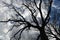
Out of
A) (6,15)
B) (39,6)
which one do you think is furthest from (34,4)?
(6,15)

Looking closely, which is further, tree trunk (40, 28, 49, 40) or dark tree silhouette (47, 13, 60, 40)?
dark tree silhouette (47, 13, 60, 40)

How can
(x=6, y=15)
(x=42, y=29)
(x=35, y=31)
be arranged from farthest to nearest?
(x=6, y=15)
(x=35, y=31)
(x=42, y=29)

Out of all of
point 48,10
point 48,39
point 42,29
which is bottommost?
point 48,39

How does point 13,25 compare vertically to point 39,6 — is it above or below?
below

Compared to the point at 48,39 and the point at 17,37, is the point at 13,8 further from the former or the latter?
the point at 48,39

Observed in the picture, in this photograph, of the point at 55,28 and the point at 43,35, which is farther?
the point at 55,28

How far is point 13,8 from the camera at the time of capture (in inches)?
518

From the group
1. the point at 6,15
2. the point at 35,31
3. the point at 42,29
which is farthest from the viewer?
the point at 6,15

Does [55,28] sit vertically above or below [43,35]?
above

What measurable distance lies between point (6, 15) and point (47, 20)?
10.3 ft

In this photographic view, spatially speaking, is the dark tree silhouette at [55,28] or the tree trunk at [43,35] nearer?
the tree trunk at [43,35]

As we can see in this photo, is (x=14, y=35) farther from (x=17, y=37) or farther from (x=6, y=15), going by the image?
(x=6, y=15)

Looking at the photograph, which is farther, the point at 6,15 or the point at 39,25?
the point at 6,15

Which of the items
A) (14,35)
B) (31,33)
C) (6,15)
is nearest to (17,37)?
(14,35)
